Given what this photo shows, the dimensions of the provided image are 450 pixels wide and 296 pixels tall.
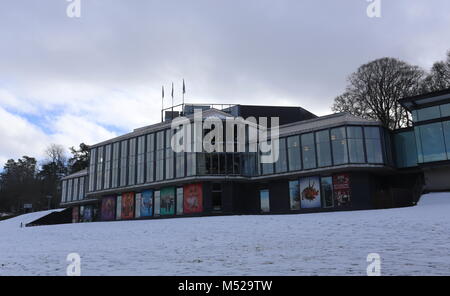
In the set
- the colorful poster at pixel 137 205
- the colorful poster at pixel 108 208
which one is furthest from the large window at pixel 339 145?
the colorful poster at pixel 108 208

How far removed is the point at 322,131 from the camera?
41.7m

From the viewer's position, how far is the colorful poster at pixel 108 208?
5347 cm

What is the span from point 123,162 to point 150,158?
211 inches

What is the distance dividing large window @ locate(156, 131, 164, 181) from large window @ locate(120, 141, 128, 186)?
6.06 meters

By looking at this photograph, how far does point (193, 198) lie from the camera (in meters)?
44.0

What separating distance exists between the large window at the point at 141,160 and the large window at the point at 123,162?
101 inches

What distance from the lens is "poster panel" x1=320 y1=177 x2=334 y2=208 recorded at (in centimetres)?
3988

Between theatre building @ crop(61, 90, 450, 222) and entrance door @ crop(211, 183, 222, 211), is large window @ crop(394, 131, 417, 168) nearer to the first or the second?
theatre building @ crop(61, 90, 450, 222)

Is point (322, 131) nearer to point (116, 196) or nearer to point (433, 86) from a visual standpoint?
point (433, 86)

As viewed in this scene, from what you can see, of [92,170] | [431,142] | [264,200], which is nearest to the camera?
[431,142]

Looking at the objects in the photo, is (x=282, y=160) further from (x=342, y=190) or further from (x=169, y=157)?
(x=169, y=157)

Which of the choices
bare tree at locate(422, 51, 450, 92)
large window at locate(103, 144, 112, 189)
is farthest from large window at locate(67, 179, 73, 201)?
bare tree at locate(422, 51, 450, 92)

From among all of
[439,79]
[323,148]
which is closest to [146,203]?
[323,148]
